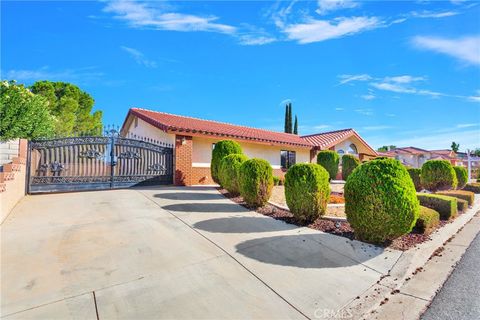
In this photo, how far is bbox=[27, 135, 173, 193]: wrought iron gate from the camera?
8.78 meters

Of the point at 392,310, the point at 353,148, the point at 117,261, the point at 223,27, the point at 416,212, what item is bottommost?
the point at 392,310

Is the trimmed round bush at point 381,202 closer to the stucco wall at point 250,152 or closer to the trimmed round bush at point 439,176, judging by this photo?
the stucco wall at point 250,152

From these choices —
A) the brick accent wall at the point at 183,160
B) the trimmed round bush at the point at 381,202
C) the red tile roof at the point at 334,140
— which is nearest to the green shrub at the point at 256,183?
the trimmed round bush at the point at 381,202

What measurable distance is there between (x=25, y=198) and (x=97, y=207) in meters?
3.06

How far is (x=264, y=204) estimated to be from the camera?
25.1 ft

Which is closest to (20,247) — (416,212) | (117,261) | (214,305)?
(117,261)

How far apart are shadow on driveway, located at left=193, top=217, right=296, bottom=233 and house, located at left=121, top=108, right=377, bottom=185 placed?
6.44 meters

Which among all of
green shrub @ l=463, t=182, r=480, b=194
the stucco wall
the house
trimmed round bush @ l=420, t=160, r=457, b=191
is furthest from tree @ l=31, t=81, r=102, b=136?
green shrub @ l=463, t=182, r=480, b=194

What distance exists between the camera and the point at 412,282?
3.62m

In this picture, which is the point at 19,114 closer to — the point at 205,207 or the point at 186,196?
the point at 186,196

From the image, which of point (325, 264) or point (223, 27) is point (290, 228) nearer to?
point (325, 264)

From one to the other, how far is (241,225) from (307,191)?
1830 millimetres

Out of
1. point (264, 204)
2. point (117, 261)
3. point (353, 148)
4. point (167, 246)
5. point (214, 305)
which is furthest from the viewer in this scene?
point (353, 148)

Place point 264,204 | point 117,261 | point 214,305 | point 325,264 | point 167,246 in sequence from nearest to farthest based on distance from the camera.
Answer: point 214,305
point 117,261
point 325,264
point 167,246
point 264,204
